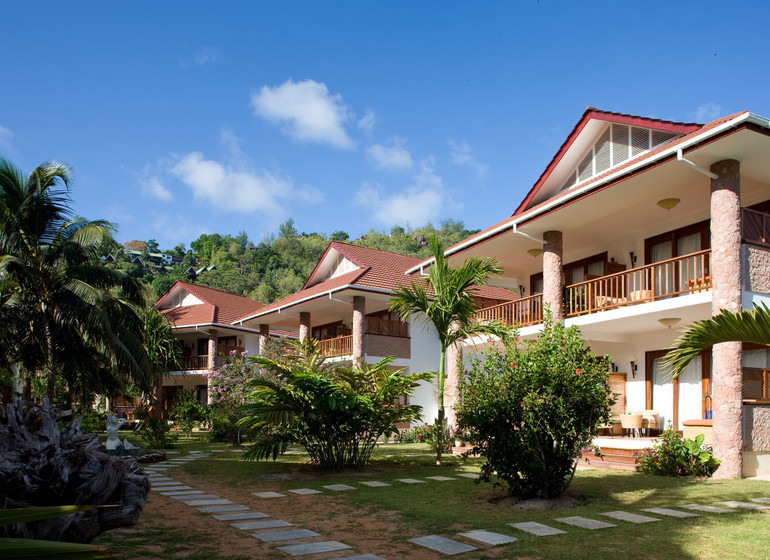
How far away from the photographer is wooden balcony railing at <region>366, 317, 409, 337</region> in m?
24.5

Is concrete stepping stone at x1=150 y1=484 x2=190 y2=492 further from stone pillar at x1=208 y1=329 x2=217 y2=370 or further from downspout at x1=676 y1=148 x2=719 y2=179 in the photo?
stone pillar at x1=208 y1=329 x2=217 y2=370

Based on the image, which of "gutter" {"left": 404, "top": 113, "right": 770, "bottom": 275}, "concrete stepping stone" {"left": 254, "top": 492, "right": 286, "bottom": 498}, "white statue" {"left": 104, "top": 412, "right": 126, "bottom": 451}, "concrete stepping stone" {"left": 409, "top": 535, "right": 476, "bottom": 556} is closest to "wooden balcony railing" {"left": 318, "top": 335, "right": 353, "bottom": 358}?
"gutter" {"left": 404, "top": 113, "right": 770, "bottom": 275}

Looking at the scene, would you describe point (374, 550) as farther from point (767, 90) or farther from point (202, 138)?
point (202, 138)

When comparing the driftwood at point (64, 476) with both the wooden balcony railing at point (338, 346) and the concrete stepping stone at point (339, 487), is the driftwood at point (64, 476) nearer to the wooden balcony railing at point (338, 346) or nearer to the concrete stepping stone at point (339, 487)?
the concrete stepping stone at point (339, 487)

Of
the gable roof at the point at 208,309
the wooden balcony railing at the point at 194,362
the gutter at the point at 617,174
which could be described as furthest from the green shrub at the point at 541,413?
the wooden balcony railing at the point at 194,362

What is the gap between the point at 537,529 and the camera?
6.56 meters

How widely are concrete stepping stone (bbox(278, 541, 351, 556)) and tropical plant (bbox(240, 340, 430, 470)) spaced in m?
4.77

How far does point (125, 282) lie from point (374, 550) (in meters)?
15.6

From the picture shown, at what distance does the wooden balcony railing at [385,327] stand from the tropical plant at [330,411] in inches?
467

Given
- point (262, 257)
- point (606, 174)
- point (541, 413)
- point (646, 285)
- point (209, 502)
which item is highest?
point (262, 257)

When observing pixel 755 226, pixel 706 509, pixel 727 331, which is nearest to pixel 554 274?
pixel 755 226

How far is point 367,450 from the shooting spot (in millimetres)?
12141

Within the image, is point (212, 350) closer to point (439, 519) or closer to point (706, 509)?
point (439, 519)

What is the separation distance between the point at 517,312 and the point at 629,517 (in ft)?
37.3
